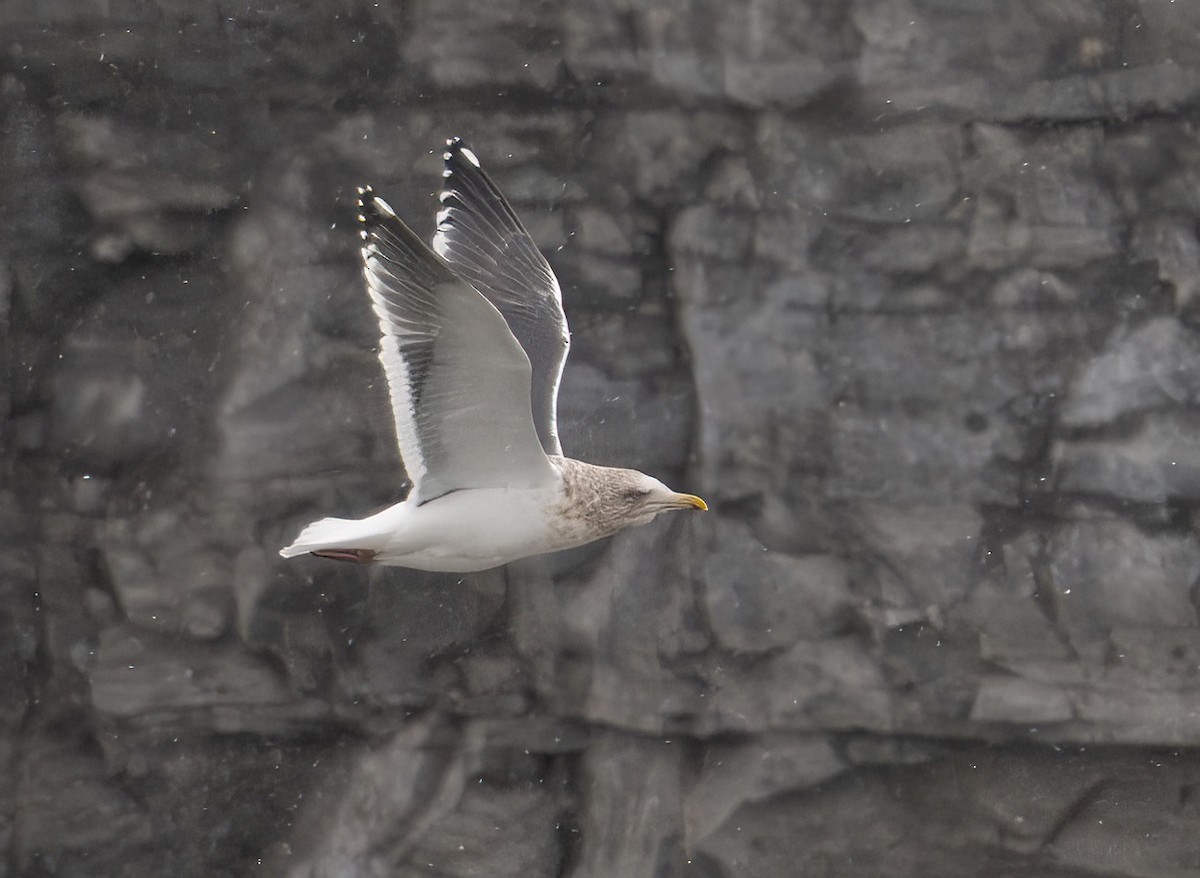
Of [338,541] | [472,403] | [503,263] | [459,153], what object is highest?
[459,153]

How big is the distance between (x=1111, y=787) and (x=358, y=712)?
7.19ft

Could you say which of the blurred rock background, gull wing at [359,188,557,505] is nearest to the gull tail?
gull wing at [359,188,557,505]

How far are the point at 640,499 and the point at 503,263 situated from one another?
736 millimetres

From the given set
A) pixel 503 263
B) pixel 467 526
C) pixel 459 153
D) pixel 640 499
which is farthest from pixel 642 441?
pixel 459 153

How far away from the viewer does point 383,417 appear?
4348mm

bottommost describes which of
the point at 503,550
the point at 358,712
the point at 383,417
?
the point at 358,712

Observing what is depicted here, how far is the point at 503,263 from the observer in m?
3.92

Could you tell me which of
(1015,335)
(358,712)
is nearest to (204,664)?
(358,712)

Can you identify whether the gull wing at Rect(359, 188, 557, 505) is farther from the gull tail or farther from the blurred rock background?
the blurred rock background

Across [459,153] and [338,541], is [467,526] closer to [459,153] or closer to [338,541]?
[338,541]

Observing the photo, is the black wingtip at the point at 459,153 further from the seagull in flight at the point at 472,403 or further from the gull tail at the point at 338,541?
the gull tail at the point at 338,541

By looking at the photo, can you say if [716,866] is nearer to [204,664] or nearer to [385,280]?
[204,664]

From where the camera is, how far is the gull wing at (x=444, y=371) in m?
3.08

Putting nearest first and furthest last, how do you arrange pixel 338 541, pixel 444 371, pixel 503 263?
pixel 444 371 → pixel 338 541 → pixel 503 263
